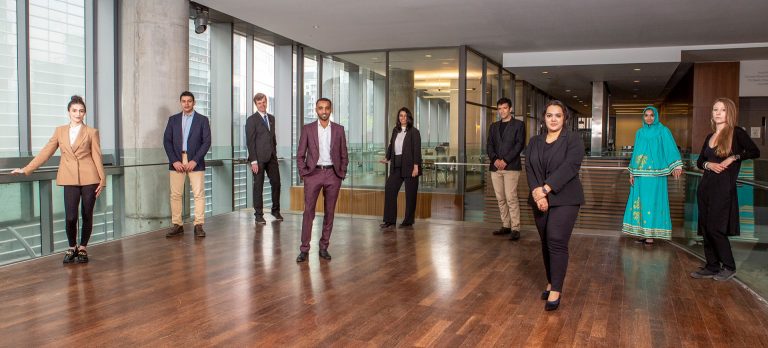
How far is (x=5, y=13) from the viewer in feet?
23.1

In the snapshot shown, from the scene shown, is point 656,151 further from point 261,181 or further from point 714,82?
point 714,82

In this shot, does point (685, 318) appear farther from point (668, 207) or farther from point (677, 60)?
point (677, 60)

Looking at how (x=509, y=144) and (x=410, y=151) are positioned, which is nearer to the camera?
(x=509, y=144)

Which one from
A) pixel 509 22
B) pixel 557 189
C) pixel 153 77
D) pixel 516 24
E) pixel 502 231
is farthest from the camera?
pixel 516 24

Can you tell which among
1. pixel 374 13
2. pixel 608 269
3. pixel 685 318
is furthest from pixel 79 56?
pixel 685 318

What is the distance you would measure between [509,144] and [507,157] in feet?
0.50

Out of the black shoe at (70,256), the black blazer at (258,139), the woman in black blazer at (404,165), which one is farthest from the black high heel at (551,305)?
the black blazer at (258,139)

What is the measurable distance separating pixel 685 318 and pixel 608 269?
154 centimetres

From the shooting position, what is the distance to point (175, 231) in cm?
683

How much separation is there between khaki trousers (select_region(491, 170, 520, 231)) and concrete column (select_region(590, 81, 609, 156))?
8.27 meters

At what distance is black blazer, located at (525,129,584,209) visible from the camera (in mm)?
3873

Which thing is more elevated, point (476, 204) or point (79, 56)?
point (79, 56)

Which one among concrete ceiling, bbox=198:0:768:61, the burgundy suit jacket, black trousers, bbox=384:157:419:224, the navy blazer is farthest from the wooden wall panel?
the navy blazer

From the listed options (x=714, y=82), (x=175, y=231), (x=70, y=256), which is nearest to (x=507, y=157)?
(x=175, y=231)
